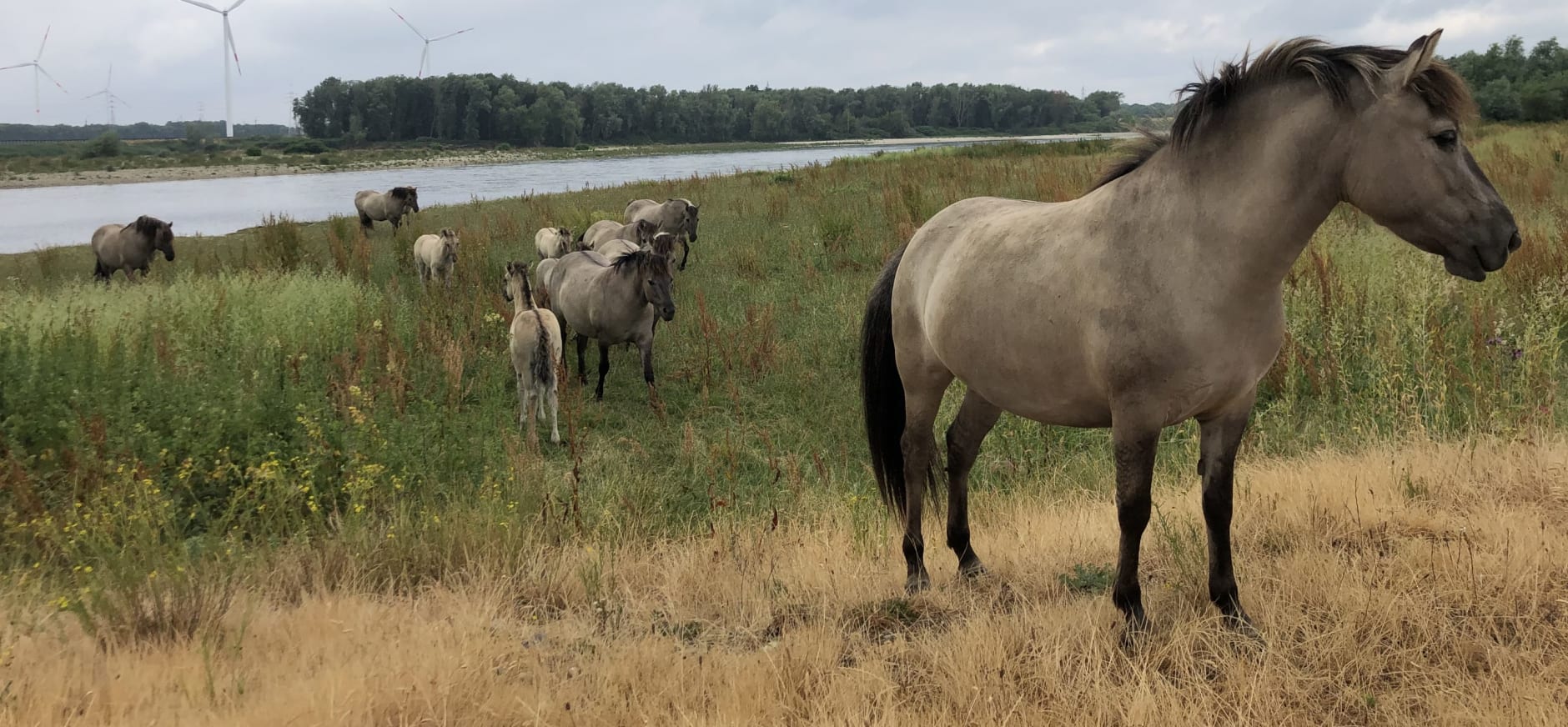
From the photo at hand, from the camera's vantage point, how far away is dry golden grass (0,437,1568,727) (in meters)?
2.37

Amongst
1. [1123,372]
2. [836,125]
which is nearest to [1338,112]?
[1123,372]

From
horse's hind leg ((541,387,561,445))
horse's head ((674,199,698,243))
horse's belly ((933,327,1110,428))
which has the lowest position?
horse's hind leg ((541,387,561,445))

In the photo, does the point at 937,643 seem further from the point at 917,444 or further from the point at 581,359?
the point at 581,359

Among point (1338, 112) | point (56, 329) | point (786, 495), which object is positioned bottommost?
point (786, 495)

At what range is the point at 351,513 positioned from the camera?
438cm

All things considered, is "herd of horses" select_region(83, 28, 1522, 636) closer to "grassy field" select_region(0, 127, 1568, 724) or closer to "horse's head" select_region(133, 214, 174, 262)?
"grassy field" select_region(0, 127, 1568, 724)

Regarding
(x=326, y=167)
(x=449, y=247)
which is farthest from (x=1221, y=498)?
(x=326, y=167)

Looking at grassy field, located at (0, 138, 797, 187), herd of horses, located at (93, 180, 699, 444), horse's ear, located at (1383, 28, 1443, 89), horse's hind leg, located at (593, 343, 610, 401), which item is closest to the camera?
horse's ear, located at (1383, 28, 1443, 89)

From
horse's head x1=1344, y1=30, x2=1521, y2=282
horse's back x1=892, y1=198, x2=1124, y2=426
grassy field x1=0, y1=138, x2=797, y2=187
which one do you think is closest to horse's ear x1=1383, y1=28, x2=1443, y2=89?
horse's head x1=1344, y1=30, x2=1521, y2=282

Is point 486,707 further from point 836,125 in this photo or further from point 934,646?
point 836,125

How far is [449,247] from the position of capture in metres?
12.3

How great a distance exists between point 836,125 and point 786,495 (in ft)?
284

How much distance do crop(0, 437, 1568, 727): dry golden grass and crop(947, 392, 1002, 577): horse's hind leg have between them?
0.14 m

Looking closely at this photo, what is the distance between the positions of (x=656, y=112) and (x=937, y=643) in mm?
83019
